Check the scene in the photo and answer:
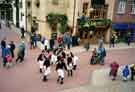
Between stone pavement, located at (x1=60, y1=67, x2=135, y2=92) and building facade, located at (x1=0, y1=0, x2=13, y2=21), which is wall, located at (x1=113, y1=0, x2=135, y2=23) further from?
building facade, located at (x1=0, y1=0, x2=13, y2=21)

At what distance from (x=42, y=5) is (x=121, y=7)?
861 cm

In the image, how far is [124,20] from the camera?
36.2 m

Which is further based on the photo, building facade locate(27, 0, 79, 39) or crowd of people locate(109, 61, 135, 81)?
building facade locate(27, 0, 79, 39)

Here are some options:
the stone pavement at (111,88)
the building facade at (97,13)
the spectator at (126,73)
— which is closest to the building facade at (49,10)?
the building facade at (97,13)

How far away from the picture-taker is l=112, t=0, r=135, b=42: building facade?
3556cm

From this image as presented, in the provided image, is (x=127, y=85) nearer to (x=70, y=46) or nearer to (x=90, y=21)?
(x=70, y=46)

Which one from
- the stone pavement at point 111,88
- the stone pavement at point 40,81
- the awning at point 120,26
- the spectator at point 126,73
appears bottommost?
the stone pavement at point 111,88

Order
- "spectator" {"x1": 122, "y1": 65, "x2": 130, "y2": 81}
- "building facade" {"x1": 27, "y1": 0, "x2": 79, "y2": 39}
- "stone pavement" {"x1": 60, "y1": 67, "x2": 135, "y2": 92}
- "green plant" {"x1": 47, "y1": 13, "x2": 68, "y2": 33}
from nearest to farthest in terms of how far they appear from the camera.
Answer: "stone pavement" {"x1": 60, "y1": 67, "x2": 135, "y2": 92} < "spectator" {"x1": 122, "y1": 65, "x2": 130, "y2": 81} < "building facade" {"x1": 27, "y1": 0, "x2": 79, "y2": 39} < "green plant" {"x1": 47, "y1": 13, "x2": 68, "y2": 33}

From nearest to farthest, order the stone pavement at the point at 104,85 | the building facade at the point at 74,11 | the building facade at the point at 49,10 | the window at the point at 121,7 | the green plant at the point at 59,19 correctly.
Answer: the stone pavement at the point at 104,85 < the building facade at the point at 74,11 < the building facade at the point at 49,10 < the green plant at the point at 59,19 < the window at the point at 121,7

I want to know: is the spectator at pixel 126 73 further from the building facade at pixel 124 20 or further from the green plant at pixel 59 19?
the building facade at pixel 124 20

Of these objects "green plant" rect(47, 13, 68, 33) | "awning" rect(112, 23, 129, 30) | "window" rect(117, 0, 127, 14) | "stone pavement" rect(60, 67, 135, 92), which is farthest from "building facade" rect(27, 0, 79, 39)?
"stone pavement" rect(60, 67, 135, 92)

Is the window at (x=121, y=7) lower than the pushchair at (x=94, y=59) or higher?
higher

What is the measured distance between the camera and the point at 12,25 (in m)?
48.3

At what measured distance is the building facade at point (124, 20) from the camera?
35.6 m
